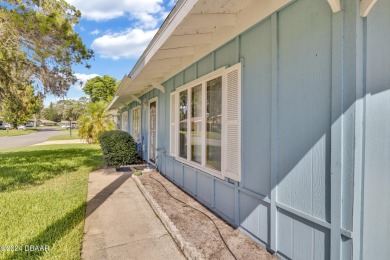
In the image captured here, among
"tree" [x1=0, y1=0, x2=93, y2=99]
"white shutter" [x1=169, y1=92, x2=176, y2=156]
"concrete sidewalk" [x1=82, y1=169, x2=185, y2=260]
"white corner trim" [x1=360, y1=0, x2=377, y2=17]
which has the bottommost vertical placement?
"concrete sidewalk" [x1=82, y1=169, x2=185, y2=260]

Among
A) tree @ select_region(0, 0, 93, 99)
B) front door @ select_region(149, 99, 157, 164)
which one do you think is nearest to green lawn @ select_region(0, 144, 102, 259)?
front door @ select_region(149, 99, 157, 164)

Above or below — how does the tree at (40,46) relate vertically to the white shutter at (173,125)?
above

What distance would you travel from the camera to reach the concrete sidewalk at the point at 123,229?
3.04 meters

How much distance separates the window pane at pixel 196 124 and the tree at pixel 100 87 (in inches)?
1581

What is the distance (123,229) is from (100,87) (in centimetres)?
4255

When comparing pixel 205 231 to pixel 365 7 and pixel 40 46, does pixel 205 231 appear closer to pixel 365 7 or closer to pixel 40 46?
pixel 365 7

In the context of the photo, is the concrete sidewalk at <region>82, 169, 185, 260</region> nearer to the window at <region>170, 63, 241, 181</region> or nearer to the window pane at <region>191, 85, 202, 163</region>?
the window at <region>170, 63, 241, 181</region>

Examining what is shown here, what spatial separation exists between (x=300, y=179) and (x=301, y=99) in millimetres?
773

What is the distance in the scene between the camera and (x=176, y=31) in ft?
10.1

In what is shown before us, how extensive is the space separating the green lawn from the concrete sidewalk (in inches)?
6.5

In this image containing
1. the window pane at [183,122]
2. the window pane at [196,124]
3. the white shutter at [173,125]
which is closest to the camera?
the window pane at [196,124]

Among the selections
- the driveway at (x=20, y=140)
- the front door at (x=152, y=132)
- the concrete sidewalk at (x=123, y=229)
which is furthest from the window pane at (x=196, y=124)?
the driveway at (x=20, y=140)

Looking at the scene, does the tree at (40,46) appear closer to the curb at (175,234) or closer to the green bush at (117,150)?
the green bush at (117,150)

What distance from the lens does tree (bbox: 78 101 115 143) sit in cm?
1922
